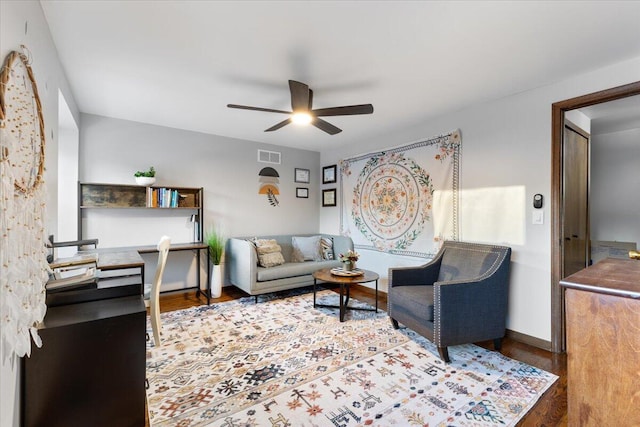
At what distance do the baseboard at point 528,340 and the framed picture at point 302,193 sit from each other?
350cm

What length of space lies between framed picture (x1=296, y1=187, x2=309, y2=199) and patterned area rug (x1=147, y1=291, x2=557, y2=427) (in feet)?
8.44

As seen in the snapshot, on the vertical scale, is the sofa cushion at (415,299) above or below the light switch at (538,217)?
below

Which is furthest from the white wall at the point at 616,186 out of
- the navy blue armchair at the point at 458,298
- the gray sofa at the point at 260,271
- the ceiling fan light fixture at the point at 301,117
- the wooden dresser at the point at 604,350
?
the ceiling fan light fixture at the point at 301,117

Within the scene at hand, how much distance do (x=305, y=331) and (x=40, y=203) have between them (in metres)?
2.23

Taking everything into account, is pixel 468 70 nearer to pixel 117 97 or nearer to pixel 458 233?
pixel 458 233

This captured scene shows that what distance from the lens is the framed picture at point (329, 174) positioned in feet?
16.5

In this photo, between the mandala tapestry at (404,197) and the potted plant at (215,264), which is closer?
the mandala tapestry at (404,197)

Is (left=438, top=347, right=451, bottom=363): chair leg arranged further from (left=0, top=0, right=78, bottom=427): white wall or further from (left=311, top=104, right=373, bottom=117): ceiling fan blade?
(left=0, top=0, right=78, bottom=427): white wall

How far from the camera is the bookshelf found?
3340mm

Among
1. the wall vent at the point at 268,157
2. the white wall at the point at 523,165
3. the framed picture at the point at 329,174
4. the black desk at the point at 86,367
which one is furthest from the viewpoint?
the framed picture at the point at 329,174

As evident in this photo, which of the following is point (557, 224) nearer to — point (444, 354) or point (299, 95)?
point (444, 354)

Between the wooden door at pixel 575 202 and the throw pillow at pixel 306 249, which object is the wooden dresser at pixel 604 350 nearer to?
the wooden door at pixel 575 202

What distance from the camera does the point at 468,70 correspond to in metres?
2.31

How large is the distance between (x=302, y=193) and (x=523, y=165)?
3.31m
